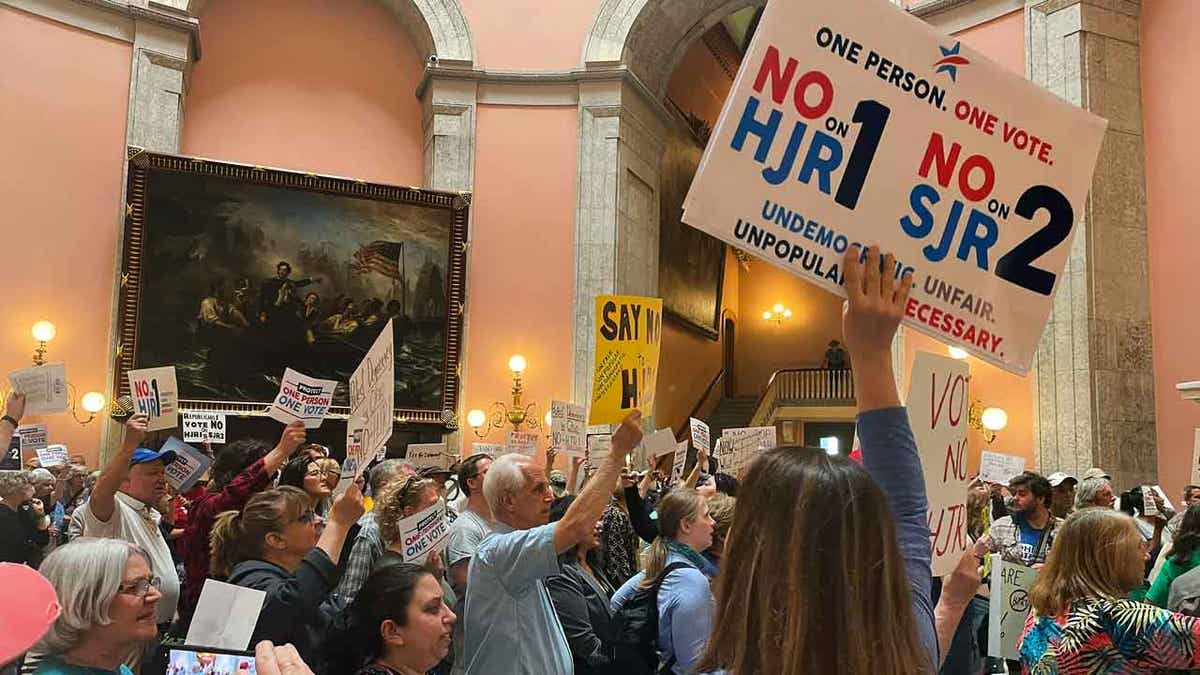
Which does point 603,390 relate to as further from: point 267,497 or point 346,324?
point 346,324

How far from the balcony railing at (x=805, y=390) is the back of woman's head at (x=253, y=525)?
17.1m

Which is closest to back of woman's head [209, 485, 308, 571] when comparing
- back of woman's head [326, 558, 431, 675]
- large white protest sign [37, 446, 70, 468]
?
back of woman's head [326, 558, 431, 675]

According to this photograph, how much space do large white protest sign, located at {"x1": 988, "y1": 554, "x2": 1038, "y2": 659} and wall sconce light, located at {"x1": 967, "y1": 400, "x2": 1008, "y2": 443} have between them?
24.7ft

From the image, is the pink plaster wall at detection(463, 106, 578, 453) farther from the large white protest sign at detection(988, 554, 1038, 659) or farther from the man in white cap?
the large white protest sign at detection(988, 554, 1038, 659)

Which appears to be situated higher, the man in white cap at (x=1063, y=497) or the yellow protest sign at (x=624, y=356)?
the yellow protest sign at (x=624, y=356)

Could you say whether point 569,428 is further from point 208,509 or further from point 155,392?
point 208,509

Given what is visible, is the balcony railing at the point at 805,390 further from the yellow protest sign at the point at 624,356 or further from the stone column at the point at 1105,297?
the yellow protest sign at the point at 624,356

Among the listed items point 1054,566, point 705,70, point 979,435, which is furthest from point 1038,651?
point 705,70

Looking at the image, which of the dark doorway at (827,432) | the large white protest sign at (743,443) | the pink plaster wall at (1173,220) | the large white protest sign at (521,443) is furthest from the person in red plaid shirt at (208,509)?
the dark doorway at (827,432)

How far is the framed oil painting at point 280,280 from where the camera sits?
43.3ft

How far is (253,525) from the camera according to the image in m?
3.64

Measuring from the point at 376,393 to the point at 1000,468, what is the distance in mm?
5904

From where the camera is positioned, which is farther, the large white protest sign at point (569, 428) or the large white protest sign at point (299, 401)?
the large white protest sign at point (569, 428)

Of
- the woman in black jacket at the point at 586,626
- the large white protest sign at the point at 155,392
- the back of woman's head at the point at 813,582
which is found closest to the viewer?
the back of woman's head at the point at 813,582
